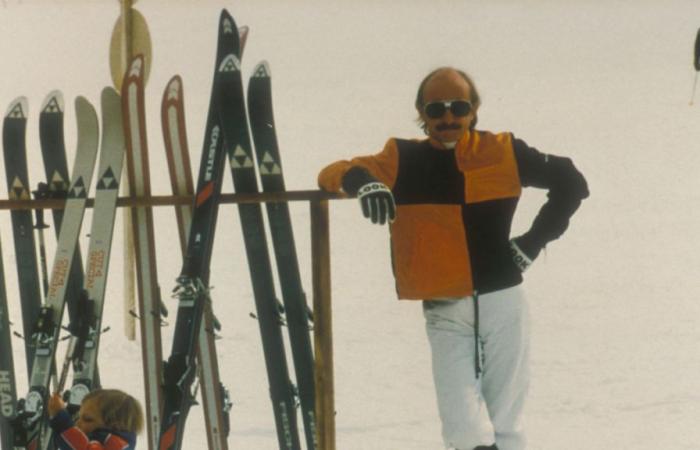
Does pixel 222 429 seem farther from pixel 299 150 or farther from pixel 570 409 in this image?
pixel 299 150

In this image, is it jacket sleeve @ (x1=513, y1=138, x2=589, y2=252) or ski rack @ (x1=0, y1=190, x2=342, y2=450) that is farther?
ski rack @ (x1=0, y1=190, x2=342, y2=450)

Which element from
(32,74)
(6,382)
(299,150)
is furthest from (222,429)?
(32,74)

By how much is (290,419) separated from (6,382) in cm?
112

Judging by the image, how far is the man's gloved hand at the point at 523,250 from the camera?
12.6 ft

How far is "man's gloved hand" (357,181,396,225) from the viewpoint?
3.60 m

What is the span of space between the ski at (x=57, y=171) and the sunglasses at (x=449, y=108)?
1.58 meters

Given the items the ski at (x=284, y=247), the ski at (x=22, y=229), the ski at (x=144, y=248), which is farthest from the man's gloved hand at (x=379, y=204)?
the ski at (x=22, y=229)

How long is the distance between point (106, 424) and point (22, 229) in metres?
1.25

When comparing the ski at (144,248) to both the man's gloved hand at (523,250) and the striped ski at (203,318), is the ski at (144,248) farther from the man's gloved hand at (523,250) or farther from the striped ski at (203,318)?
the man's gloved hand at (523,250)

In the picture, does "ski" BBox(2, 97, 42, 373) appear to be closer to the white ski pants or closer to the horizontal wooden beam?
the horizontal wooden beam

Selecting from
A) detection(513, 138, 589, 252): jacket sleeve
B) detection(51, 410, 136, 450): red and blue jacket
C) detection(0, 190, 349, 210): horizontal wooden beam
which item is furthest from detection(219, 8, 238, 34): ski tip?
detection(51, 410, 136, 450): red and blue jacket

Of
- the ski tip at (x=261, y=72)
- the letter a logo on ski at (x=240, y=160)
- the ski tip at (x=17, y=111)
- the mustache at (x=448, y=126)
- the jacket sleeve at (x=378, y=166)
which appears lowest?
the jacket sleeve at (x=378, y=166)

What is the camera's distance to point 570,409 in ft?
24.6

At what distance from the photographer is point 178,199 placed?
14.1 feet
